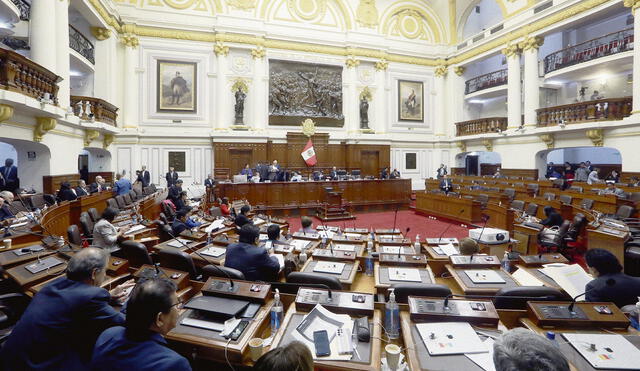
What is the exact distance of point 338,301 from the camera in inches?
87.1

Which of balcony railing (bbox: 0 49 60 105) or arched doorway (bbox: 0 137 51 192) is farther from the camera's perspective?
arched doorway (bbox: 0 137 51 192)

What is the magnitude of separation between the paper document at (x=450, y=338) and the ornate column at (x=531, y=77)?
552 inches

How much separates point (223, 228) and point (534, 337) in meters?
4.64

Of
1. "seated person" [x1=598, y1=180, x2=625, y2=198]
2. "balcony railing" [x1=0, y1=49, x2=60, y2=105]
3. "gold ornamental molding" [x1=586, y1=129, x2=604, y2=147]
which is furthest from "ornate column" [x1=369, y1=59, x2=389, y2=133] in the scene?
"balcony railing" [x1=0, y1=49, x2=60, y2=105]

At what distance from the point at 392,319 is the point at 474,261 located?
153 cm

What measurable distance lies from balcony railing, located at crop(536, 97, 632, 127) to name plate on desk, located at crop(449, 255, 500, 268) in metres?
11.1

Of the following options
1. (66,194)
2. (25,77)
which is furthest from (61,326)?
(25,77)

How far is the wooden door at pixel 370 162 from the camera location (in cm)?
1565

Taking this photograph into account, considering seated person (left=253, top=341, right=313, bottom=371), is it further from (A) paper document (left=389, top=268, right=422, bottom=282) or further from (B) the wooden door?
(B) the wooden door

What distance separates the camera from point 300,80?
579 inches

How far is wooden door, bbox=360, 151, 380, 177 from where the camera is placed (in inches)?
616

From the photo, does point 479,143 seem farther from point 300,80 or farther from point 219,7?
point 219,7

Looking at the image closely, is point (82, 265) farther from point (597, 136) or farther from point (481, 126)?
point (481, 126)

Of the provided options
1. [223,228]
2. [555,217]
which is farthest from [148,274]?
[555,217]
